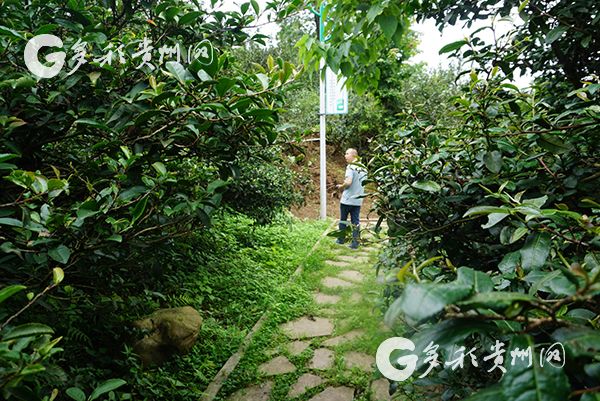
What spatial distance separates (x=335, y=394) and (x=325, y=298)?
1.42 meters

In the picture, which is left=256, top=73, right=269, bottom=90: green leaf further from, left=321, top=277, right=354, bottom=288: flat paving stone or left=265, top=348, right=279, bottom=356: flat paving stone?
left=321, top=277, right=354, bottom=288: flat paving stone

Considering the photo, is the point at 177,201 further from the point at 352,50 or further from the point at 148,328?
the point at 148,328

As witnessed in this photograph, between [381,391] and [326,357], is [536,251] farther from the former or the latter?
[326,357]

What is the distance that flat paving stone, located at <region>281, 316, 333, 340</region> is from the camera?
281 centimetres

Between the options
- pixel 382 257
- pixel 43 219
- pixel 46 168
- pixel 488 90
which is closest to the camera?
pixel 43 219

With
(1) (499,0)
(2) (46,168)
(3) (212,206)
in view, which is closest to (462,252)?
(3) (212,206)

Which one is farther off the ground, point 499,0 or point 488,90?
point 499,0

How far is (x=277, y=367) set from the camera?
7.81 ft

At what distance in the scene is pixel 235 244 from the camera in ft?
14.8

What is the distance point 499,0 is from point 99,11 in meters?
1.87

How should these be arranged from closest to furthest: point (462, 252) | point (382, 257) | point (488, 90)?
point (488, 90)
point (462, 252)
point (382, 257)

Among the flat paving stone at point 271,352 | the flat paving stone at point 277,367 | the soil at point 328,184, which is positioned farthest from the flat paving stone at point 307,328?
the soil at point 328,184

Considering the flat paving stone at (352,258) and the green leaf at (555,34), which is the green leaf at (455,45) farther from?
the flat paving stone at (352,258)

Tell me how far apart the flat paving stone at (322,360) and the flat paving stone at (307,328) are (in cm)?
24
